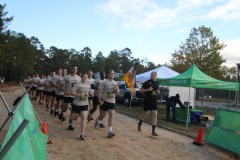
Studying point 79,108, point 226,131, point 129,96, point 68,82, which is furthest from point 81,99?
point 129,96

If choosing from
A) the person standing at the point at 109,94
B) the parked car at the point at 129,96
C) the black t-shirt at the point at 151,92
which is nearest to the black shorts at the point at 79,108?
the person standing at the point at 109,94

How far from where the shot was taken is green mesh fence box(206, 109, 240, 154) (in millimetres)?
9329

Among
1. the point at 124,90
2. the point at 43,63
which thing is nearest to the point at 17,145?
the point at 124,90

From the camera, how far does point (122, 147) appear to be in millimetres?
8445

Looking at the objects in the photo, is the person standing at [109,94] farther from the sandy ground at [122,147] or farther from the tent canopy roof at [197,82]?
the tent canopy roof at [197,82]

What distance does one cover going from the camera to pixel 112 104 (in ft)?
32.4

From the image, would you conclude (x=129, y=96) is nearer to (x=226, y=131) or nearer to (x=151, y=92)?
(x=151, y=92)

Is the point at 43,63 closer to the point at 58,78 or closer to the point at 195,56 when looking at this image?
the point at 195,56

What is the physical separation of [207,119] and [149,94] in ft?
20.5

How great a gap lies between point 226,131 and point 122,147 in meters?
3.42

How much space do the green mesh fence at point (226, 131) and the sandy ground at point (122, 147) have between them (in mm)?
328

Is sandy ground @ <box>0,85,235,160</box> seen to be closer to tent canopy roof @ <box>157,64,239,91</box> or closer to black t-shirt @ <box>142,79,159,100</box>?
black t-shirt @ <box>142,79,159,100</box>

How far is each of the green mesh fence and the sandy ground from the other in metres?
0.33

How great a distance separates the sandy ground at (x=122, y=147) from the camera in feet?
24.6
